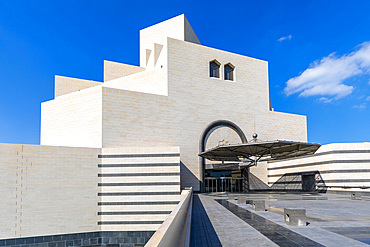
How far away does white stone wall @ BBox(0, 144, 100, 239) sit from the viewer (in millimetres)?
25422

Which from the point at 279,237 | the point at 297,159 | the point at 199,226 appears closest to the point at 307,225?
the point at 279,237

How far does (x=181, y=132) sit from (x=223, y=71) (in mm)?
11029

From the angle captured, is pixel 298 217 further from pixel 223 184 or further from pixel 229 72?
pixel 229 72

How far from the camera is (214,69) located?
1688 inches

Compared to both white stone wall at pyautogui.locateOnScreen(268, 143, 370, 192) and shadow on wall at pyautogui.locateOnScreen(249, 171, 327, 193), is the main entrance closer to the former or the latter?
shadow on wall at pyautogui.locateOnScreen(249, 171, 327, 193)

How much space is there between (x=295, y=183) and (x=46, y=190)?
29.8m

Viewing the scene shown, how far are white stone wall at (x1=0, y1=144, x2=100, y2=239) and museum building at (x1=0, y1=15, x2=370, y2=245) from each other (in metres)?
0.08

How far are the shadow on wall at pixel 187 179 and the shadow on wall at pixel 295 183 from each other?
9.03 metres

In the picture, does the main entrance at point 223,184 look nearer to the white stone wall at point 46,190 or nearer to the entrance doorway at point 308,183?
the entrance doorway at point 308,183

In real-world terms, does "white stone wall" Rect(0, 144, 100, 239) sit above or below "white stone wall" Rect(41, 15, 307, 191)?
below

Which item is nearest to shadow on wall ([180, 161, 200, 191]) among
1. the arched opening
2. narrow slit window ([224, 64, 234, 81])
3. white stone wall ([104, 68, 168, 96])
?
the arched opening

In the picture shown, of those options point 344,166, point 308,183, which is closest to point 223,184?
point 308,183

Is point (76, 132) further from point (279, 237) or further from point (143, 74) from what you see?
point (279, 237)

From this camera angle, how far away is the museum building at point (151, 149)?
26906 millimetres
